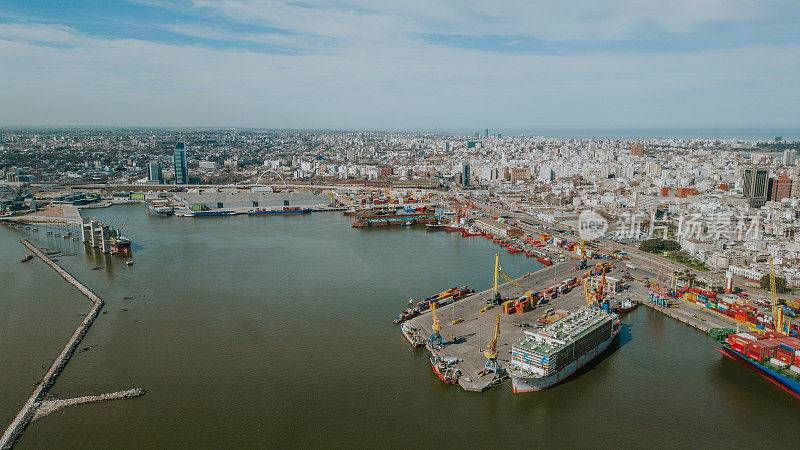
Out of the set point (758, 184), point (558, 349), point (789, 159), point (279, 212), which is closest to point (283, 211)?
point (279, 212)

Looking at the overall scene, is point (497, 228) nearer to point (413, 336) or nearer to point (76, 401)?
point (413, 336)

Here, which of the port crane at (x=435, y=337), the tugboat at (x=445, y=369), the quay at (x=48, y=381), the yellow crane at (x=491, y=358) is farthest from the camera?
the port crane at (x=435, y=337)

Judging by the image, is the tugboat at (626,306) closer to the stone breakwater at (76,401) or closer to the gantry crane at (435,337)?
the gantry crane at (435,337)

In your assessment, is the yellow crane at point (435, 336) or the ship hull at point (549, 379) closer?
the ship hull at point (549, 379)

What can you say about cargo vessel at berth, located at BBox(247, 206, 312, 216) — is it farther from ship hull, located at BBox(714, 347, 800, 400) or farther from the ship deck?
ship hull, located at BBox(714, 347, 800, 400)

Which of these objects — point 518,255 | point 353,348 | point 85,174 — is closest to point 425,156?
point 85,174

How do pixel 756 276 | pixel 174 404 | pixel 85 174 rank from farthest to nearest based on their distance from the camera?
pixel 85 174 < pixel 756 276 < pixel 174 404

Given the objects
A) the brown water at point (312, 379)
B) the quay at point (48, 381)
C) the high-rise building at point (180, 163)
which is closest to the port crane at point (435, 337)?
the brown water at point (312, 379)

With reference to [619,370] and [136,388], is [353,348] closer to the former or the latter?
[136,388]
